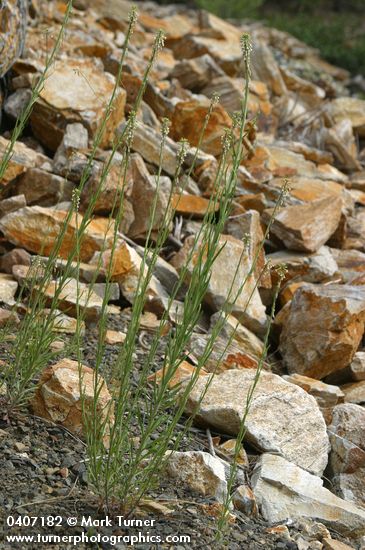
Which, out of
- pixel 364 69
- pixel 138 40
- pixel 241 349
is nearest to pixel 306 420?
pixel 241 349

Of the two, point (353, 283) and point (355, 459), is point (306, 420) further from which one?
point (353, 283)

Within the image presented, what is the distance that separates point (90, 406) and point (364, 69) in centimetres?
998

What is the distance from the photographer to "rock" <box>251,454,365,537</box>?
2.50 meters

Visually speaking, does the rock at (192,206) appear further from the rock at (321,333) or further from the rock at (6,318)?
the rock at (6,318)

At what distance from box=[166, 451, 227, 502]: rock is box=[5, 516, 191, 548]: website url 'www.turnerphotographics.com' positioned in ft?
0.94

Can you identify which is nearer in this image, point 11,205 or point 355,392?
point 355,392

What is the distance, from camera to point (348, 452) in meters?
2.88

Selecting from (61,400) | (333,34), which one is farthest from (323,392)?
(333,34)

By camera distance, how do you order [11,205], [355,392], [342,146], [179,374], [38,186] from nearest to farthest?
[179,374] < [355,392] < [11,205] < [38,186] < [342,146]

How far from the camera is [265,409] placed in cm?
292

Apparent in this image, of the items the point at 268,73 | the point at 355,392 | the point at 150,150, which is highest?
the point at 268,73

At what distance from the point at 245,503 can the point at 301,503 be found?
205 mm

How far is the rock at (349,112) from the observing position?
7.81 meters

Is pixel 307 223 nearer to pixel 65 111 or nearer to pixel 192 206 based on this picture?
pixel 192 206
